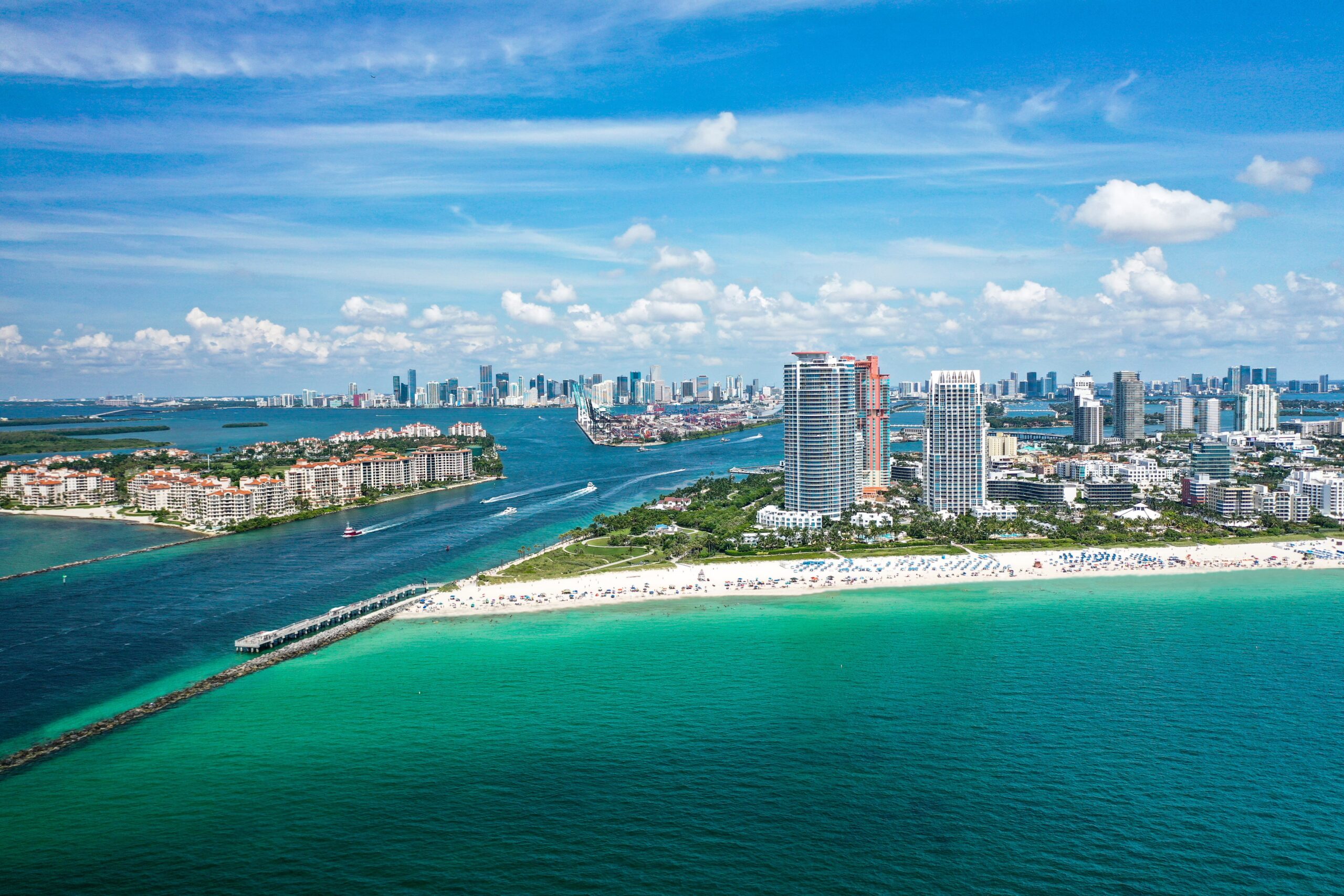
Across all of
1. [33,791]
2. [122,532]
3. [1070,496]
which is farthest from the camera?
[1070,496]

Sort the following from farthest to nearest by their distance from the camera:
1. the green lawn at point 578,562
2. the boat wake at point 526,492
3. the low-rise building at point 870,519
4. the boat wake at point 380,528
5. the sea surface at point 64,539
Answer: the boat wake at point 526,492 → the boat wake at point 380,528 → the low-rise building at point 870,519 → the sea surface at point 64,539 → the green lawn at point 578,562

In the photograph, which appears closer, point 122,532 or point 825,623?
point 825,623

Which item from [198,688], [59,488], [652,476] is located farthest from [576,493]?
[198,688]

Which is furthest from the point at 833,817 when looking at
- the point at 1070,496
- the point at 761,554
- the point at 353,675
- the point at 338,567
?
the point at 1070,496

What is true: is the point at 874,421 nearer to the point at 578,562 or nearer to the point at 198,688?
the point at 578,562

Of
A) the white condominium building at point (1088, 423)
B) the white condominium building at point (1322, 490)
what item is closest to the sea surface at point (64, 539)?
the white condominium building at point (1322, 490)

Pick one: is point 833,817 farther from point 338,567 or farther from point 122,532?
point 122,532

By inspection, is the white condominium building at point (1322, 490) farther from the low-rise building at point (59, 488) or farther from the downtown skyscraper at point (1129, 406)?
the low-rise building at point (59, 488)
